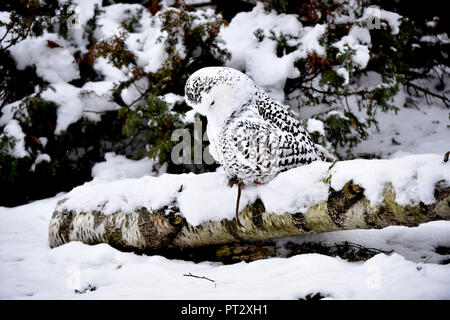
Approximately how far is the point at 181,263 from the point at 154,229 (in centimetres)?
31

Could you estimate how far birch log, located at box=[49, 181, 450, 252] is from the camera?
1.52 m

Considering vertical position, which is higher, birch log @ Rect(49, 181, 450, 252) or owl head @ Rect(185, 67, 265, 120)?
owl head @ Rect(185, 67, 265, 120)

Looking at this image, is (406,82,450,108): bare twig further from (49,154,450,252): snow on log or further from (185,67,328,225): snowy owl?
(49,154,450,252): snow on log

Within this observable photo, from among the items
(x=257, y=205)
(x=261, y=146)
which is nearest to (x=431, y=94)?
(x=261, y=146)

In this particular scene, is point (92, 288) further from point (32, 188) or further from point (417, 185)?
point (32, 188)

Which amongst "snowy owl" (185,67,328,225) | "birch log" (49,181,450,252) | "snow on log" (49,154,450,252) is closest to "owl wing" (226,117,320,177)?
"snowy owl" (185,67,328,225)

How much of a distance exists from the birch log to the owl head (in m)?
0.70

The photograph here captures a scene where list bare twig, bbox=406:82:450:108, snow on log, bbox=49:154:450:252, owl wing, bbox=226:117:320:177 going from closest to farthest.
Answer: snow on log, bbox=49:154:450:252 → owl wing, bbox=226:117:320:177 → bare twig, bbox=406:82:450:108

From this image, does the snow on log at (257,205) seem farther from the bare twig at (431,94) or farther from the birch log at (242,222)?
the bare twig at (431,94)

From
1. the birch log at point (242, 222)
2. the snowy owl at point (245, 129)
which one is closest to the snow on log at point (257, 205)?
the birch log at point (242, 222)

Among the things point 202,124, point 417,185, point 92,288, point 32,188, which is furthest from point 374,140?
point 32,188

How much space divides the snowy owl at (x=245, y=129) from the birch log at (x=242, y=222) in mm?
261

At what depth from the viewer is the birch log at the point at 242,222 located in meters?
1.52

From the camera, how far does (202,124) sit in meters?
3.55
